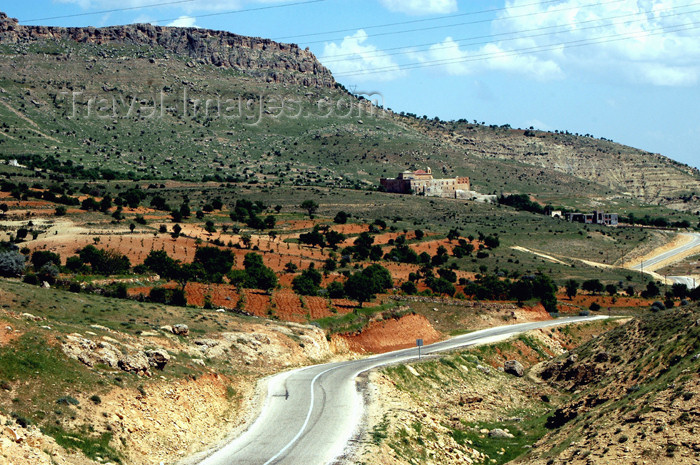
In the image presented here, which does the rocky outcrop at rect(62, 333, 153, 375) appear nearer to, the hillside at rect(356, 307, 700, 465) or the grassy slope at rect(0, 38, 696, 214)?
the hillside at rect(356, 307, 700, 465)

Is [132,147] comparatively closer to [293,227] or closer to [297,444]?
[293,227]

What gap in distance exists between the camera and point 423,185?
16800 cm

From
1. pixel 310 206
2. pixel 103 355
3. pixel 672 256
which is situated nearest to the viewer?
pixel 103 355

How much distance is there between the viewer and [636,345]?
137 feet

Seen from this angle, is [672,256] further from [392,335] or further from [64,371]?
[64,371]

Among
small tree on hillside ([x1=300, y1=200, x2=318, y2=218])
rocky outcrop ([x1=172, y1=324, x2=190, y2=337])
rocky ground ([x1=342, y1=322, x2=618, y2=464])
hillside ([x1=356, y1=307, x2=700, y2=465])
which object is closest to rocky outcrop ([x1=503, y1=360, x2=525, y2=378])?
rocky ground ([x1=342, y1=322, x2=618, y2=464])

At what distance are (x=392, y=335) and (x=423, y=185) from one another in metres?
113

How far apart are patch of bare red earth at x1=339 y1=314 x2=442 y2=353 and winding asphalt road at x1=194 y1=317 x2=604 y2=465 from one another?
10.1 metres

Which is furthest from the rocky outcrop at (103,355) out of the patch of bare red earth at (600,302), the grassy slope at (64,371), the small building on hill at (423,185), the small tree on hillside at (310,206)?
the small building on hill at (423,185)

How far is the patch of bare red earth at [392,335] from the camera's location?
5288cm

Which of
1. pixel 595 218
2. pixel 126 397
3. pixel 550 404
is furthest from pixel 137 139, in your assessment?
pixel 126 397

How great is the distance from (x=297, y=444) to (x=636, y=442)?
422 inches

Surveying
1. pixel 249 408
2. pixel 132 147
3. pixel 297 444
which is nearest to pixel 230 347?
pixel 249 408

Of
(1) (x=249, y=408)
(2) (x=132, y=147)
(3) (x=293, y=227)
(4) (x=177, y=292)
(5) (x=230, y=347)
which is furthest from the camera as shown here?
(2) (x=132, y=147)
